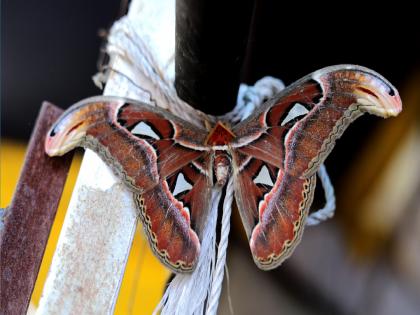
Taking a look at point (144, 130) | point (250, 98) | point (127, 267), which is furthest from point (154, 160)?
point (127, 267)

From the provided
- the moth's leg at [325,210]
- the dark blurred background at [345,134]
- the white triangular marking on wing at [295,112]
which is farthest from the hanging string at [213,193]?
the dark blurred background at [345,134]

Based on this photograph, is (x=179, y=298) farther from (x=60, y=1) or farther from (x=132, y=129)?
(x=60, y=1)

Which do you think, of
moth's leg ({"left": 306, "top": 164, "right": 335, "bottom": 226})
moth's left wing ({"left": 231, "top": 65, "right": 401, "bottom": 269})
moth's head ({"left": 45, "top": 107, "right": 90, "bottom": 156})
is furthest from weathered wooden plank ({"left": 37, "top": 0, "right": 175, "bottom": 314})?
moth's leg ({"left": 306, "top": 164, "right": 335, "bottom": 226})

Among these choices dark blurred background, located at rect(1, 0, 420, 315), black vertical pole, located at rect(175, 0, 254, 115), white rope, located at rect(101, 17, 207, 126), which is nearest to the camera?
black vertical pole, located at rect(175, 0, 254, 115)

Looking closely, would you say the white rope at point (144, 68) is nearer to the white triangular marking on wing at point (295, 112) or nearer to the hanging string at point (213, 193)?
the hanging string at point (213, 193)

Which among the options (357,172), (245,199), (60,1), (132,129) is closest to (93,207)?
(132,129)

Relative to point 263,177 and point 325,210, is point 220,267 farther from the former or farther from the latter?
point 325,210

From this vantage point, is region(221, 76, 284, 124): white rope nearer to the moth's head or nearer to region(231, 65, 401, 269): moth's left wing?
region(231, 65, 401, 269): moth's left wing
